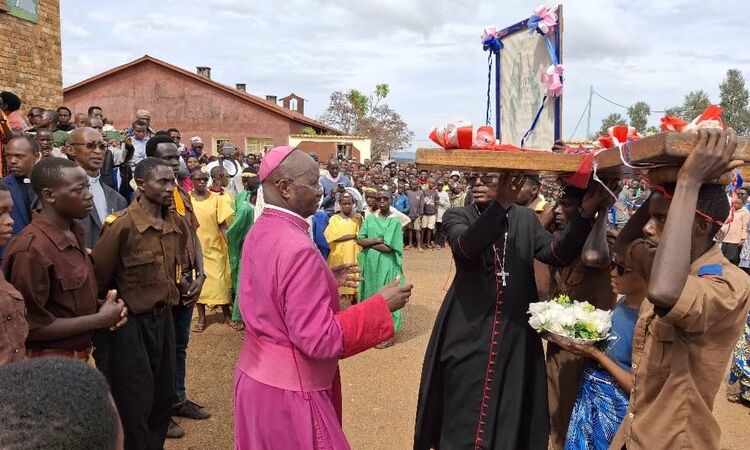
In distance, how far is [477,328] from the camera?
130 inches

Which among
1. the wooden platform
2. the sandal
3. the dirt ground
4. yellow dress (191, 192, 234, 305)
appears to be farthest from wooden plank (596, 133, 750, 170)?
the sandal

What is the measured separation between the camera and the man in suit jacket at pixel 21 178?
415 cm

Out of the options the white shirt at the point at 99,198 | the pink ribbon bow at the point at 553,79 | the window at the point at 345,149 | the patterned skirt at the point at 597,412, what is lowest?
the patterned skirt at the point at 597,412

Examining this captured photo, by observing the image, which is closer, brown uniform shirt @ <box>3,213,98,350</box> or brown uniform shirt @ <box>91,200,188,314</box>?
brown uniform shirt @ <box>3,213,98,350</box>

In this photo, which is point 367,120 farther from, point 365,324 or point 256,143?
point 365,324

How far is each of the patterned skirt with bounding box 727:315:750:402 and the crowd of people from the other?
302 cm

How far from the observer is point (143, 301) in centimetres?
374

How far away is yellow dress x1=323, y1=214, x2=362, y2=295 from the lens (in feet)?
26.2

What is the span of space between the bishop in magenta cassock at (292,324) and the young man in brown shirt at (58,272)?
115 cm

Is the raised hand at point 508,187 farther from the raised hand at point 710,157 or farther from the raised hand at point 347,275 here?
the raised hand at point 710,157

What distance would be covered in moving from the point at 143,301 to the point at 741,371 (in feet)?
19.6

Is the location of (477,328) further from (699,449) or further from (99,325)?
(99,325)

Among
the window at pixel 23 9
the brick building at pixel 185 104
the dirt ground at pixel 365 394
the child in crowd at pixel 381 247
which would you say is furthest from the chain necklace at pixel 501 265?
the brick building at pixel 185 104

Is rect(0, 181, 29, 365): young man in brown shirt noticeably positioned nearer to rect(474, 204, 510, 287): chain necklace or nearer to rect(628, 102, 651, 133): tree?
rect(474, 204, 510, 287): chain necklace
